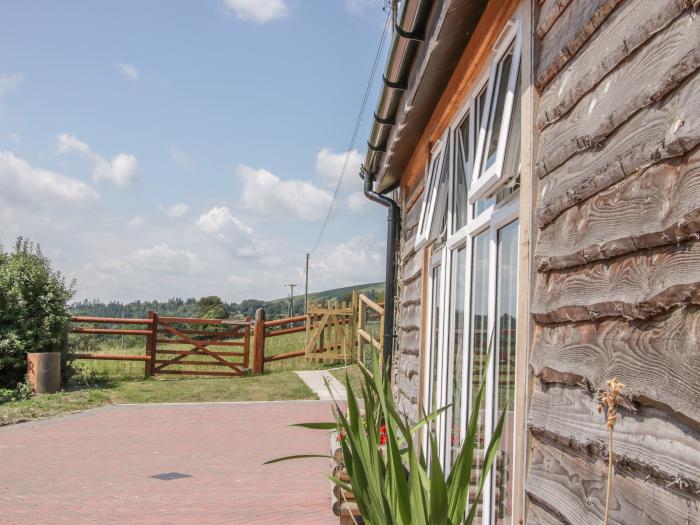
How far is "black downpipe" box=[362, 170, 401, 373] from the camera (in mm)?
7723

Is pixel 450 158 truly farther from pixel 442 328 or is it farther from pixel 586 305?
pixel 586 305

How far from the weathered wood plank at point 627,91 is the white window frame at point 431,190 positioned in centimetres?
236

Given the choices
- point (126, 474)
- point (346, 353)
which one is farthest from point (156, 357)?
point (126, 474)

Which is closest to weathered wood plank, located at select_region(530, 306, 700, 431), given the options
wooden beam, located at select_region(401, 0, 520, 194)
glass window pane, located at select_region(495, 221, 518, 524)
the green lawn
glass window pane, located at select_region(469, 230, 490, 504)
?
glass window pane, located at select_region(495, 221, 518, 524)

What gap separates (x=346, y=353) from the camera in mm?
17094

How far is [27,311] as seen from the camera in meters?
13.0

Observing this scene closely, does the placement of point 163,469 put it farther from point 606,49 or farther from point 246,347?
point 246,347

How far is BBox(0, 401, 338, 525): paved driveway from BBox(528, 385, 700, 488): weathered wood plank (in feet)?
11.1

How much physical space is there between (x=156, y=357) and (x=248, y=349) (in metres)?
2.14

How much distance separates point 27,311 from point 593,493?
1282cm

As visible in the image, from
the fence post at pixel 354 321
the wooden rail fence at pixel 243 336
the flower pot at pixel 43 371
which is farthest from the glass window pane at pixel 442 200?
the fence post at pixel 354 321

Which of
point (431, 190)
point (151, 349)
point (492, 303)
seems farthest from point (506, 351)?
point (151, 349)

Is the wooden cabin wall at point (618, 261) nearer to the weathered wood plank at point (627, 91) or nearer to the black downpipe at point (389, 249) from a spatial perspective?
the weathered wood plank at point (627, 91)

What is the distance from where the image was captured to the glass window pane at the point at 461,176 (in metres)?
4.38
